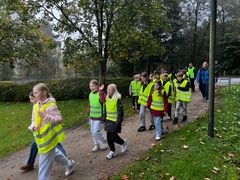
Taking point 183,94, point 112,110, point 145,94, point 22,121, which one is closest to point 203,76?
point 183,94

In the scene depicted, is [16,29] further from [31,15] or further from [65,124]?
[65,124]

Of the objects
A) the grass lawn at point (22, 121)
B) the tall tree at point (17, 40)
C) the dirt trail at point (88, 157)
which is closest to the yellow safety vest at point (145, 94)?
the dirt trail at point (88, 157)

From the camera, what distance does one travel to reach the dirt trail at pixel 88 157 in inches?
241

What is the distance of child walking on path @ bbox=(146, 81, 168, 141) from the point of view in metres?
7.70

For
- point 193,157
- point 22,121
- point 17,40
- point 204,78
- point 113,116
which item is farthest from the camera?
point 17,40

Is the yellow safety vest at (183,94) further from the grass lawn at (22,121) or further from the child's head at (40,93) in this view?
the child's head at (40,93)

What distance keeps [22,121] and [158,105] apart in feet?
29.1

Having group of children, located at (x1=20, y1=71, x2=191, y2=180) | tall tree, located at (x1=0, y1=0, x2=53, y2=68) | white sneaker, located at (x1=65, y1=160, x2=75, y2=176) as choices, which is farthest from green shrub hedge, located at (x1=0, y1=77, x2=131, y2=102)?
white sneaker, located at (x1=65, y1=160, x2=75, y2=176)

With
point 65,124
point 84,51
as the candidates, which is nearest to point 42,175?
point 65,124

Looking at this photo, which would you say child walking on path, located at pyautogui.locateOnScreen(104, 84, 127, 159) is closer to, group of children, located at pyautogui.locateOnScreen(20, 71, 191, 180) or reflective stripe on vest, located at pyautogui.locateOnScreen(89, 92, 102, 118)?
group of children, located at pyautogui.locateOnScreen(20, 71, 191, 180)

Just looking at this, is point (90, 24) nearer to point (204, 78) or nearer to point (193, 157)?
point (204, 78)

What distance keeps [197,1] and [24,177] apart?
36042mm

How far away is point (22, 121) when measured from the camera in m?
14.3

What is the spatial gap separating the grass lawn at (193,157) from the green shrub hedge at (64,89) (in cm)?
1112
